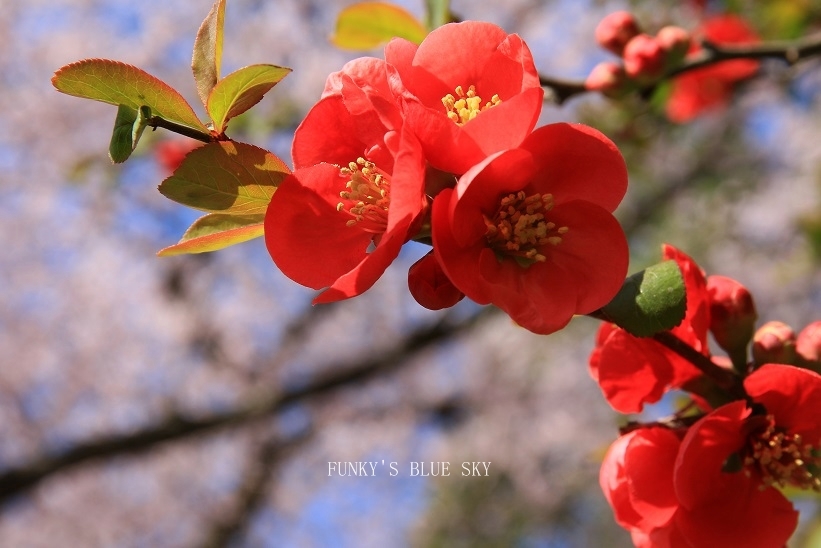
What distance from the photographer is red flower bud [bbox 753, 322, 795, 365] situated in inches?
28.3

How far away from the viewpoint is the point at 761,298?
556 centimetres

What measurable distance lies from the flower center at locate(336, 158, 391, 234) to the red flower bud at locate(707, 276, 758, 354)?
37cm

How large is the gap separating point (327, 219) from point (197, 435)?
3.41 metres

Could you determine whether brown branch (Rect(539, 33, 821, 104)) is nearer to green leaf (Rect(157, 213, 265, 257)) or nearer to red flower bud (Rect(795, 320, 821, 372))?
red flower bud (Rect(795, 320, 821, 372))

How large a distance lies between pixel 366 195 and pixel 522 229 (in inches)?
5.0

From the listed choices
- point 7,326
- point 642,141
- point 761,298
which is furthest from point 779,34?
point 7,326

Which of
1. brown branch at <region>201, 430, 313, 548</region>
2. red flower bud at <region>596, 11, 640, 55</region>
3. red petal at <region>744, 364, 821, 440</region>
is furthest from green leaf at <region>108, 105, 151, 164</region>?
brown branch at <region>201, 430, 313, 548</region>

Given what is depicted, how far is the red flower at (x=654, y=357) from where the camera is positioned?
27.2 inches

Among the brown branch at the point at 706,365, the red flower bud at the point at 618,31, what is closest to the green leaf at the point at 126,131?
the brown branch at the point at 706,365

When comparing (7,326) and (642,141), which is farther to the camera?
(7,326)

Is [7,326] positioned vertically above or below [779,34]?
below

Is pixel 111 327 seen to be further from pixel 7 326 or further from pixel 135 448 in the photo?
pixel 135 448

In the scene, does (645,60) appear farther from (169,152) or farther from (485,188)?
(169,152)

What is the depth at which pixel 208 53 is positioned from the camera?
619 mm
